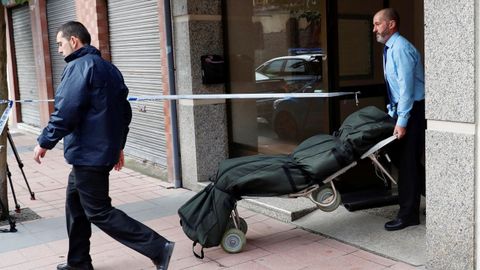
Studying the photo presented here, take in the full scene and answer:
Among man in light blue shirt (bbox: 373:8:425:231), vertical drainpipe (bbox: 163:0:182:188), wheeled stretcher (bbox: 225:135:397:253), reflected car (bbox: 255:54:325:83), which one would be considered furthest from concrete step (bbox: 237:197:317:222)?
vertical drainpipe (bbox: 163:0:182:188)

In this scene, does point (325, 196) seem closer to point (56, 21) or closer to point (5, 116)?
point (5, 116)

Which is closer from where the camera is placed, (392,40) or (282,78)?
(392,40)

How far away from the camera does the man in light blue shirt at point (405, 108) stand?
15.0 ft

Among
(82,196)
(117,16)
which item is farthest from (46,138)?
(117,16)

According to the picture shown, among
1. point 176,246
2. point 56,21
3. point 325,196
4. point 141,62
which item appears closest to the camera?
point 325,196

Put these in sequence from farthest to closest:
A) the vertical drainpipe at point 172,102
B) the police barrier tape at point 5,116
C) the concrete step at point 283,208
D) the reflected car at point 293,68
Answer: the vertical drainpipe at point 172,102, the reflected car at point 293,68, the police barrier tape at point 5,116, the concrete step at point 283,208

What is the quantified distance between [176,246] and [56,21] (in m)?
7.84

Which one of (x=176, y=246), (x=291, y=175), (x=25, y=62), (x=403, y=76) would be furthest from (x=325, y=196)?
(x=25, y=62)

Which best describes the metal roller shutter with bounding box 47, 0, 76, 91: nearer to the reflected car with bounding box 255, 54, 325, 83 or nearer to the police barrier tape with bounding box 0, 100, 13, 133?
the police barrier tape with bounding box 0, 100, 13, 133

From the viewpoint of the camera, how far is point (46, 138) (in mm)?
4059

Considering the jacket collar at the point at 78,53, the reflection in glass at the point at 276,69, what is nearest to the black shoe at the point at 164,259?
the jacket collar at the point at 78,53

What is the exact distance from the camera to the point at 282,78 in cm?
638

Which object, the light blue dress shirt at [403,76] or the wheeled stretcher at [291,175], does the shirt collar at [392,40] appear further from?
the wheeled stretcher at [291,175]

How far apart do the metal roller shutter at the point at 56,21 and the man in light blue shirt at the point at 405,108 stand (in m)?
7.23
